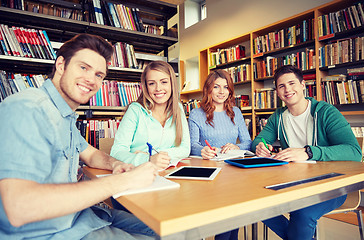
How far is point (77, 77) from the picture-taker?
0.89m

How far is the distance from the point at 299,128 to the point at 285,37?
93.3 inches

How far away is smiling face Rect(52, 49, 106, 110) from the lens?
0.88 meters

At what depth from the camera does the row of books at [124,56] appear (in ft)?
9.07

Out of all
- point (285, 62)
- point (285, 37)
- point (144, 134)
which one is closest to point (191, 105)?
point (285, 62)

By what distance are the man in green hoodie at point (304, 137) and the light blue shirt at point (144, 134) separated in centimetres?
51

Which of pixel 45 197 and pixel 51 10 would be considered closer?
pixel 45 197

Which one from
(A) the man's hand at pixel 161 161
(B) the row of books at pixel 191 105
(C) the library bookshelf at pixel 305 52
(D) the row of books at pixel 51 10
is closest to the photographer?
(A) the man's hand at pixel 161 161

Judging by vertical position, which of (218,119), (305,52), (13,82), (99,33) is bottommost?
(218,119)

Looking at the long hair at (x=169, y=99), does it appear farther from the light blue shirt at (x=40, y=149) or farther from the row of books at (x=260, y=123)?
the row of books at (x=260, y=123)

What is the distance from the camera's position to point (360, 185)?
35.0 inches

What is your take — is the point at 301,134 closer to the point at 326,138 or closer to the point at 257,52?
the point at 326,138

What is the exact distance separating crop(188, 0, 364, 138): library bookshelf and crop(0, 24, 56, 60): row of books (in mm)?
3019

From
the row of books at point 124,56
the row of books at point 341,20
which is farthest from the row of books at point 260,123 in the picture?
the row of books at point 124,56

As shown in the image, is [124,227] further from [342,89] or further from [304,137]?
[342,89]
